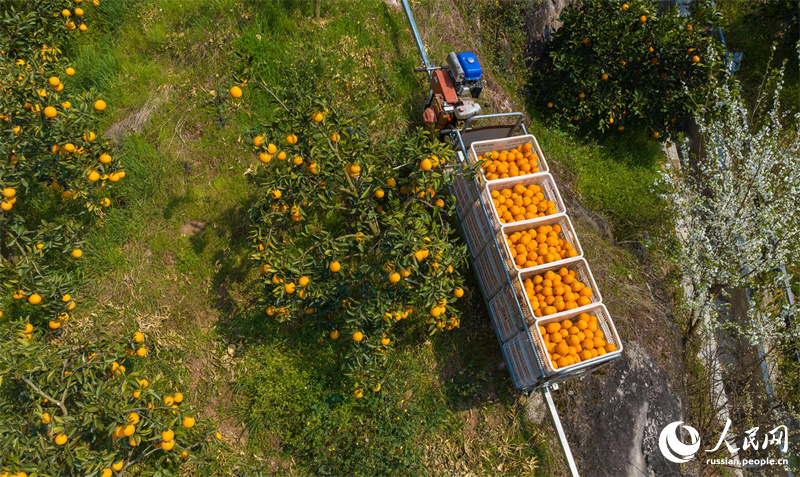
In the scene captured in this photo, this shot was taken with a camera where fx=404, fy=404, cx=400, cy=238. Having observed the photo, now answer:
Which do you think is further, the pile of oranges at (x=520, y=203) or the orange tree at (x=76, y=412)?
the pile of oranges at (x=520, y=203)

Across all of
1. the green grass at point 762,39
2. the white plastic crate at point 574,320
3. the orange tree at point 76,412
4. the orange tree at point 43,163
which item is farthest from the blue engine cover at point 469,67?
the green grass at point 762,39

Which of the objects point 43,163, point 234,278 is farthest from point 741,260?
point 43,163

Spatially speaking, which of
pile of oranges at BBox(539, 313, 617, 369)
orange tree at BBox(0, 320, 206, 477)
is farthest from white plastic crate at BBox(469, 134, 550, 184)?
orange tree at BBox(0, 320, 206, 477)

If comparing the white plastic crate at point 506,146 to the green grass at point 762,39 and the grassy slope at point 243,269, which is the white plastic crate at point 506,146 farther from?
the green grass at point 762,39

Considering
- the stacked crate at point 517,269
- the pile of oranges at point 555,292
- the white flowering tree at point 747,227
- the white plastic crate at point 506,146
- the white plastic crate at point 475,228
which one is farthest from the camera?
the white flowering tree at point 747,227

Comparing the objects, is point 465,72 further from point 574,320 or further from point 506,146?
point 574,320

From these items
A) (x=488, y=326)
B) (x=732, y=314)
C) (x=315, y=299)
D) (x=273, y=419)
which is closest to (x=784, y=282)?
(x=732, y=314)

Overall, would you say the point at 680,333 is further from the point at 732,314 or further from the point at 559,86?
the point at 559,86

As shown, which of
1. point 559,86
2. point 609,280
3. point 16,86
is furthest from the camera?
point 559,86
